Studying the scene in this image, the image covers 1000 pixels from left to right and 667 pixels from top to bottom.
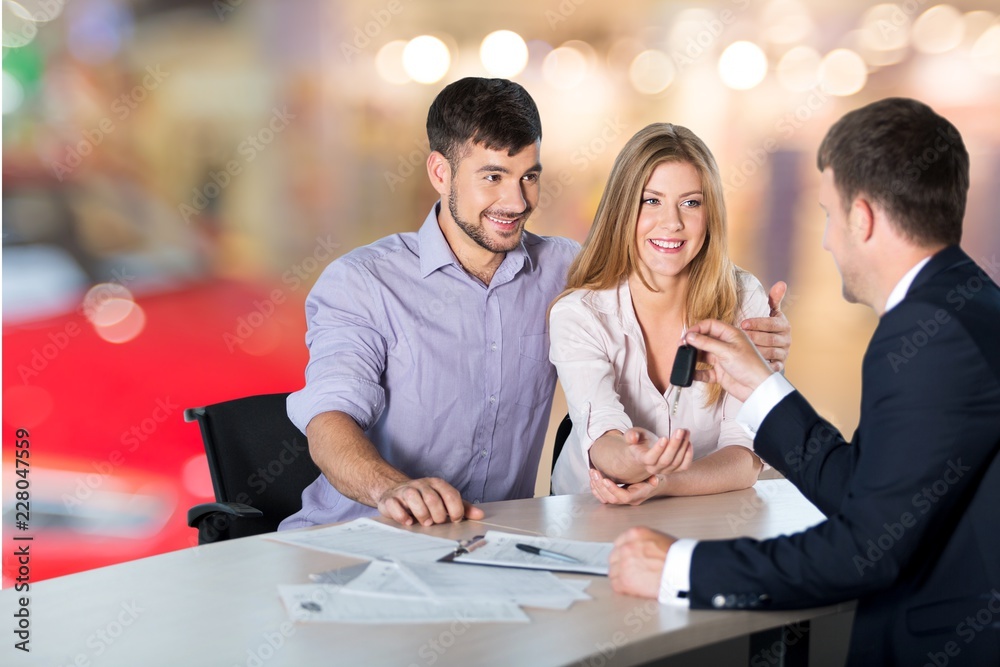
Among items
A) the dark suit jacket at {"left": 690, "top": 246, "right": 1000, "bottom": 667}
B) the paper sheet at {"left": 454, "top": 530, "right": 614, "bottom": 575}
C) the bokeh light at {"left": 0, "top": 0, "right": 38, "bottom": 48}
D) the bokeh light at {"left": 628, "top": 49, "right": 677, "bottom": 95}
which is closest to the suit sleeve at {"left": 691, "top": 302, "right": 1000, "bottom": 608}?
the dark suit jacket at {"left": 690, "top": 246, "right": 1000, "bottom": 667}

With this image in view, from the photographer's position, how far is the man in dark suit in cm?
150

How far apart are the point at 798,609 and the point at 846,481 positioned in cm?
25

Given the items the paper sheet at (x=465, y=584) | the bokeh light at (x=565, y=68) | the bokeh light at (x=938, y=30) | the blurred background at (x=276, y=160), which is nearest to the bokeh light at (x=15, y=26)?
the blurred background at (x=276, y=160)

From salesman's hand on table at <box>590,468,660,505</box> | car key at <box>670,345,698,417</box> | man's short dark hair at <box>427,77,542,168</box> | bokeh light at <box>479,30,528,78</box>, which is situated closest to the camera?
car key at <box>670,345,698,417</box>

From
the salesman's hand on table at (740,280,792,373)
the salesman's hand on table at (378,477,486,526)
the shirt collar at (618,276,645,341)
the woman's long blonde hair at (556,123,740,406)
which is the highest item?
the woman's long blonde hair at (556,123,740,406)

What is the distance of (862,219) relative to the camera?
160 cm

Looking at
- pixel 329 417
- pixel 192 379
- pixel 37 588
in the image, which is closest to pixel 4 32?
pixel 192 379

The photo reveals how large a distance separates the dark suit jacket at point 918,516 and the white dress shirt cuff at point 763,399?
26 centimetres

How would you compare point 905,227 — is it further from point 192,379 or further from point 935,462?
point 192,379

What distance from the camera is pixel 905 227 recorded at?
158 centimetres

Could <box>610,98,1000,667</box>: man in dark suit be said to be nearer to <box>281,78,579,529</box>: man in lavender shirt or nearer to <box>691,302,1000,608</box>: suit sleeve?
<box>691,302,1000,608</box>: suit sleeve

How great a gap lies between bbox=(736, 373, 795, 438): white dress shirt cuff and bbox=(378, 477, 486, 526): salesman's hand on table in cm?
59

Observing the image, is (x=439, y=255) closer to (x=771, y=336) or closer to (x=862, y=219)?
(x=771, y=336)

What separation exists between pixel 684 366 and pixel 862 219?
0.52 m
